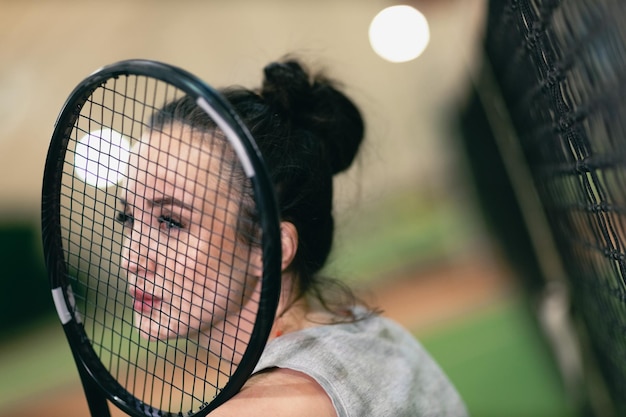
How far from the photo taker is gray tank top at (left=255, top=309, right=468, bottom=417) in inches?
27.0

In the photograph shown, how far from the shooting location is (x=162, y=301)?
2.31 ft

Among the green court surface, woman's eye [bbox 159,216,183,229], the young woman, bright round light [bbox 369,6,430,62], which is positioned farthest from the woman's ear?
bright round light [bbox 369,6,430,62]

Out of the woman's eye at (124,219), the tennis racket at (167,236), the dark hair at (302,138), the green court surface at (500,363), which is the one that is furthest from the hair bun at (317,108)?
the green court surface at (500,363)

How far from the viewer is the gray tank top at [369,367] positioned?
68cm

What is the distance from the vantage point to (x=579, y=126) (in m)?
0.67

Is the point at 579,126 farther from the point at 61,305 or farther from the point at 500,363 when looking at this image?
the point at 500,363

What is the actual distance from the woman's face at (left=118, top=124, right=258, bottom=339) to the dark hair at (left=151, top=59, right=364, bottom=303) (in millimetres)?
81

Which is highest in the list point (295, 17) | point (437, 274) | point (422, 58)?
point (295, 17)

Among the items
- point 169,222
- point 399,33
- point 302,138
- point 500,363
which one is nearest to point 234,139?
point 169,222

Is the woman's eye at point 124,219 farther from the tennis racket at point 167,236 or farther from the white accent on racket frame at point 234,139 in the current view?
the white accent on racket frame at point 234,139

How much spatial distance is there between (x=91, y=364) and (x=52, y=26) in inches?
112

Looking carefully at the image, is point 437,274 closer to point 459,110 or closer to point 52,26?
point 459,110

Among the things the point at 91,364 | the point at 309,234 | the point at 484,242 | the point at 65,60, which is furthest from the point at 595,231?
the point at 65,60

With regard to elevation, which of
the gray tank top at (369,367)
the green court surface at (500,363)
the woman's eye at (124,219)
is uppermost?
the woman's eye at (124,219)
